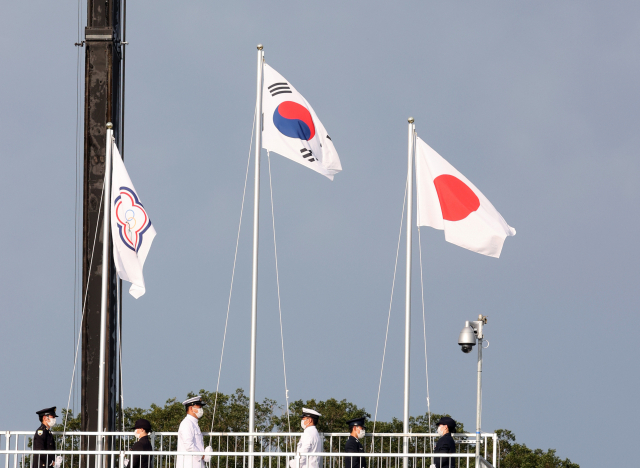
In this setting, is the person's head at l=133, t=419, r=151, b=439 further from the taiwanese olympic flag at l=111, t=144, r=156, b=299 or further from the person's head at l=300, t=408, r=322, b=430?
the taiwanese olympic flag at l=111, t=144, r=156, b=299

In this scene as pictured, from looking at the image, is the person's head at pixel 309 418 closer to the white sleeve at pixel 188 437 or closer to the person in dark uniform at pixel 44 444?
Answer: the white sleeve at pixel 188 437

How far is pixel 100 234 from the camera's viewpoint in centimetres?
2212

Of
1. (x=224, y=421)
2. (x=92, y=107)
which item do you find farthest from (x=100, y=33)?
(x=224, y=421)

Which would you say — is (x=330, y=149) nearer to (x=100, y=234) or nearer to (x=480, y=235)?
(x=480, y=235)

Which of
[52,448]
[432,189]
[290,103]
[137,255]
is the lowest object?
→ [52,448]

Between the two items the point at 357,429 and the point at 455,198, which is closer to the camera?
Result: the point at 357,429

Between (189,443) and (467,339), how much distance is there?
16.4 feet

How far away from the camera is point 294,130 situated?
66.7 ft

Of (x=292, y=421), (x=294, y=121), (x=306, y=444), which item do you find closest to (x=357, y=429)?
(x=306, y=444)

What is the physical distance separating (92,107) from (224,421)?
26389 mm

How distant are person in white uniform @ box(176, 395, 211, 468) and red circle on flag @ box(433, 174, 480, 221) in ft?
21.1

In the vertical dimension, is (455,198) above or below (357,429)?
above

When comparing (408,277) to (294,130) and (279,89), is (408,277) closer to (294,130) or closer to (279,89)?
(294,130)

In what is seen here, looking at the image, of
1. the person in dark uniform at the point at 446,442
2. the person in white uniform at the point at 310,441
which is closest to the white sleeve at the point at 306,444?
the person in white uniform at the point at 310,441
